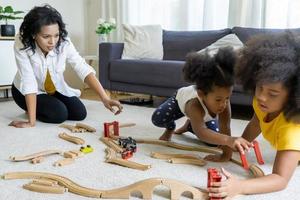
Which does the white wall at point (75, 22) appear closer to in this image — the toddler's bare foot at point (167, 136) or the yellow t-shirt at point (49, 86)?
the yellow t-shirt at point (49, 86)

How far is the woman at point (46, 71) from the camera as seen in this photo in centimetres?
186

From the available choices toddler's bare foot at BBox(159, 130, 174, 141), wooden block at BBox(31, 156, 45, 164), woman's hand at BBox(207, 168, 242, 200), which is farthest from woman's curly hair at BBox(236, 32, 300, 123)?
wooden block at BBox(31, 156, 45, 164)

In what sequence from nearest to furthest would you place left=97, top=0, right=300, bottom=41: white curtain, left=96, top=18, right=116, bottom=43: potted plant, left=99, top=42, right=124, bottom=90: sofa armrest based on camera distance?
left=97, top=0, right=300, bottom=41: white curtain
left=99, top=42, right=124, bottom=90: sofa armrest
left=96, top=18, right=116, bottom=43: potted plant

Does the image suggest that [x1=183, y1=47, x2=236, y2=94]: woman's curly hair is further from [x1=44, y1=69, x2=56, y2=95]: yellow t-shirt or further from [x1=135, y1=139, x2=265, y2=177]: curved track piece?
[x1=44, y1=69, x2=56, y2=95]: yellow t-shirt

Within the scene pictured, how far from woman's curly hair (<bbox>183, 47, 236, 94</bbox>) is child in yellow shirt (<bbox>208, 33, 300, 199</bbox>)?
0.15 m

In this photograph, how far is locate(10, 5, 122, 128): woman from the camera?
186 cm

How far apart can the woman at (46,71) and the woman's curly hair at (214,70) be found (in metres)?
0.60

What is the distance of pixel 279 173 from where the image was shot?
39.3 inches

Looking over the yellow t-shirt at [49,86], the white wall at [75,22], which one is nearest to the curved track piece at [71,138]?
the yellow t-shirt at [49,86]

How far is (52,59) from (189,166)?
1109mm

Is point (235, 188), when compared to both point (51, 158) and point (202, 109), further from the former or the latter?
point (51, 158)

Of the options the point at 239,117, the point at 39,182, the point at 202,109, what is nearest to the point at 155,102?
the point at 239,117

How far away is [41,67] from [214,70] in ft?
3.73

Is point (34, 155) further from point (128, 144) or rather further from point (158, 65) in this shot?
point (158, 65)
